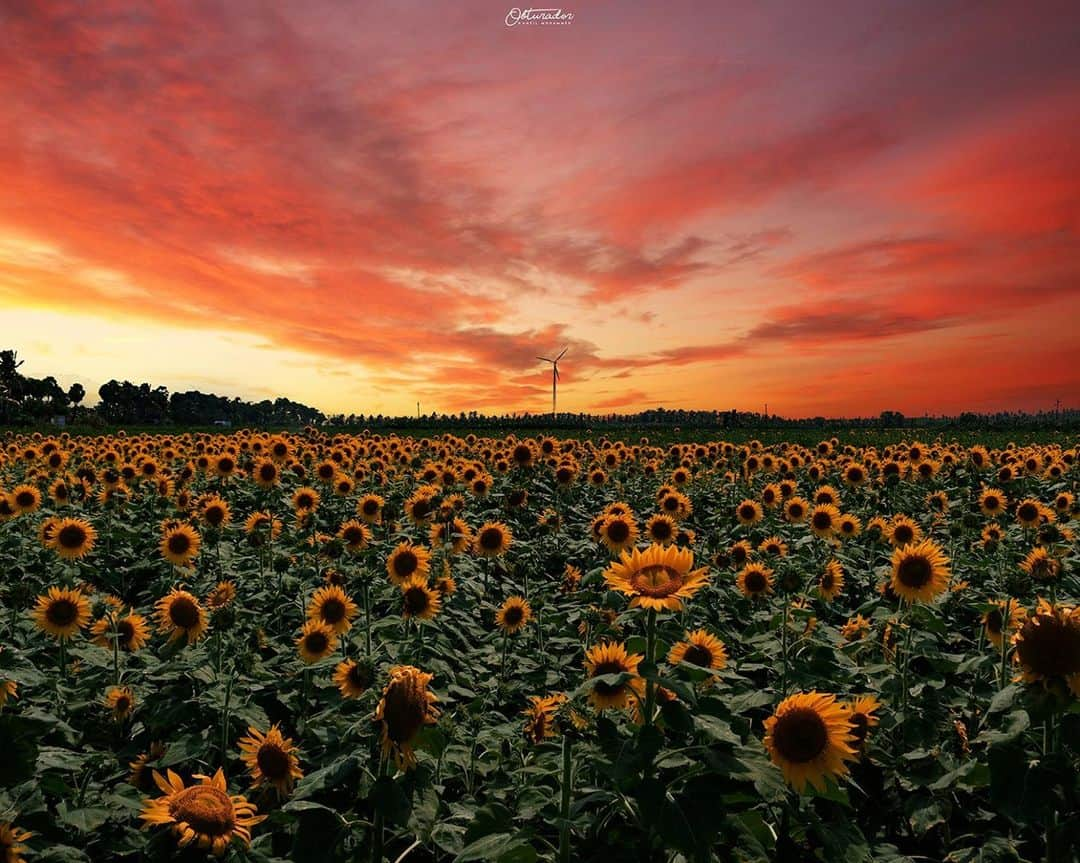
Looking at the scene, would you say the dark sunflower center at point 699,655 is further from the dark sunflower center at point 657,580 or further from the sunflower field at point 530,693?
the dark sunflower center at point 657,580

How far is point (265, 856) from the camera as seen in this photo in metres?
3.18

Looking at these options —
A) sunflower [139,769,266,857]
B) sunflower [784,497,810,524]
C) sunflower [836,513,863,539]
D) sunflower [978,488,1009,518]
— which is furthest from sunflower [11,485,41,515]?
sunflower [978,488,1009,518]

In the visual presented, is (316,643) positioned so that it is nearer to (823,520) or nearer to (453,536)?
(453,536)

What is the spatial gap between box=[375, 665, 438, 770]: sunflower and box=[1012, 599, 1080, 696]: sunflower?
9.06ft

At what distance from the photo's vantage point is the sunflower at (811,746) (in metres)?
3.14

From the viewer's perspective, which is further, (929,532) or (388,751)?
(929,532)

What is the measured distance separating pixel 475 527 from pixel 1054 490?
1282 cm

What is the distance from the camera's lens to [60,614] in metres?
5.98

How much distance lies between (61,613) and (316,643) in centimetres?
240

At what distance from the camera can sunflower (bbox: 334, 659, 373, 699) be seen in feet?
14.1

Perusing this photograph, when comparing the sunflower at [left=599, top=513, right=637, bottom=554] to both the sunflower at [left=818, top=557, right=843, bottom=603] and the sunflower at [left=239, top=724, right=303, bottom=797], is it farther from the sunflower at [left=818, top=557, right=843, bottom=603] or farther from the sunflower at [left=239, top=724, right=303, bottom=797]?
the sunflower at [left=239, top=724, right=303, bottom=797]

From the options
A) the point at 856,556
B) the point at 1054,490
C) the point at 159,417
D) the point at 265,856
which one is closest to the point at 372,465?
the point at 856,556

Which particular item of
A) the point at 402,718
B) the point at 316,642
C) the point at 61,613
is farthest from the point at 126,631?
the point at 402,718

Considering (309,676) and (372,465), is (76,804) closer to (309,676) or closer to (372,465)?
(309,676)
